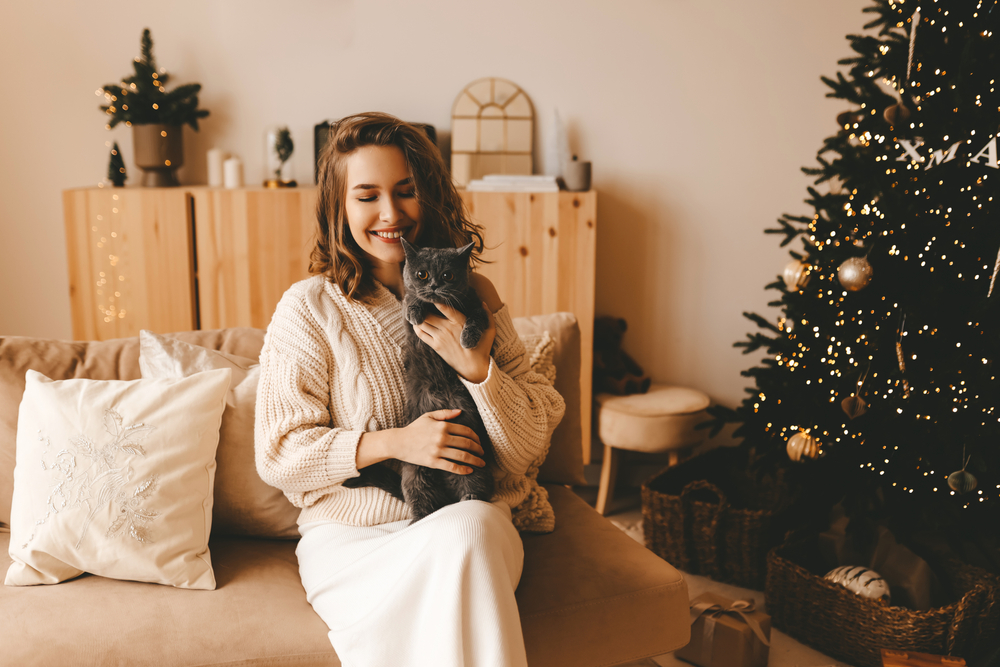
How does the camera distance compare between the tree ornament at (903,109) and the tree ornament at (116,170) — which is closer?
the tree ornament at (903,109)

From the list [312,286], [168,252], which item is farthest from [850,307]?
[168,252]

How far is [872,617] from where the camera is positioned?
67.2 inches

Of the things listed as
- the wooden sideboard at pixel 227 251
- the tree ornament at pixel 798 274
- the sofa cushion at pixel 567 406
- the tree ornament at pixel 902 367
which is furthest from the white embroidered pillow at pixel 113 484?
the tree ornament at pixel 902 367

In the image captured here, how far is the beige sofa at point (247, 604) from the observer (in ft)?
3.60

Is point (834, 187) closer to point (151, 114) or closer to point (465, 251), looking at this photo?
point (465, 251)

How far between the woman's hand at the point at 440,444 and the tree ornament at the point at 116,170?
6.99ft

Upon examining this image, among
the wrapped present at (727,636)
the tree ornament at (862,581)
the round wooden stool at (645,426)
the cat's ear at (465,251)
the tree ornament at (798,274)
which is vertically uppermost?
the cat's ear at (465,251)

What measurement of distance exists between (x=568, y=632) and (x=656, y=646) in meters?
0.20

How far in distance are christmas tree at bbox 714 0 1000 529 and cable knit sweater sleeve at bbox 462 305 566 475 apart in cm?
88

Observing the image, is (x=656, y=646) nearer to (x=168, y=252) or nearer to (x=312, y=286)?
(x=312, y=286)

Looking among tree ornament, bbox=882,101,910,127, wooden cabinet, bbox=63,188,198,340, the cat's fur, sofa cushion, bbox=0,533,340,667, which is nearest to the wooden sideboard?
wooden cabinet, bbox=63,188,198,340

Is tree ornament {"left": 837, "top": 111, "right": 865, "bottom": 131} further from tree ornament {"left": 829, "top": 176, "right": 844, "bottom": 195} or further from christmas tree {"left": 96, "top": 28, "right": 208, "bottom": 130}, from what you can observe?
christmas tree {"left": 96, "top": 28, "right": 208, "bottom": 130}

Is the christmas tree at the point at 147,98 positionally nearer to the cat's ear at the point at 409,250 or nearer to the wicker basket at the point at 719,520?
the cat's ear at the point at 409,250

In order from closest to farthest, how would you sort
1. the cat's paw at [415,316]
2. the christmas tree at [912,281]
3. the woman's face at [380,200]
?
the cat's paw at [415,316]
the woman's face at [380,200]
the christmas tree at [912,281]
